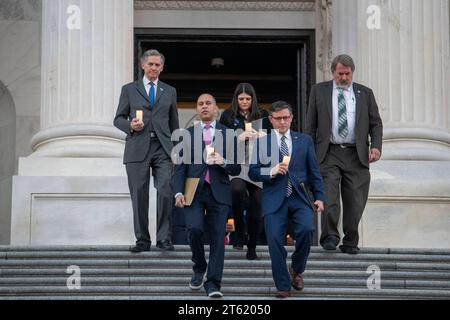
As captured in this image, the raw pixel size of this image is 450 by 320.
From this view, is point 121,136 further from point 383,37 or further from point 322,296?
point 322,296

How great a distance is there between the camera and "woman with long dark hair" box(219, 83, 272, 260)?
1778 cm

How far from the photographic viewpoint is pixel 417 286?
1739cm

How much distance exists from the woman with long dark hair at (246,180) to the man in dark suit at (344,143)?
2.18ft

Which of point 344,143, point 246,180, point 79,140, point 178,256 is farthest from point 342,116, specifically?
point 79,140

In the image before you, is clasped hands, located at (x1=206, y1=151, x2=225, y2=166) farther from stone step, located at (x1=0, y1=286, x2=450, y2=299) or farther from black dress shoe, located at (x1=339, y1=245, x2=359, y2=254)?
black dress shoe, located at (x1=339, y1=245, x2=359, y2=254)

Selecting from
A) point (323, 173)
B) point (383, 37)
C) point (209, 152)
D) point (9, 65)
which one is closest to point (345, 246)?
point (323, 173)

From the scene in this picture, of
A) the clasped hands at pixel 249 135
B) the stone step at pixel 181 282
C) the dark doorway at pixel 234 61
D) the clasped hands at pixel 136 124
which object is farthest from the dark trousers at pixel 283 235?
the dark doorway at pixel 234 61

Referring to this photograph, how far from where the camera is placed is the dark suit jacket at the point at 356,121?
60.6 feet

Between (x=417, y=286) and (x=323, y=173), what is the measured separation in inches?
74.1

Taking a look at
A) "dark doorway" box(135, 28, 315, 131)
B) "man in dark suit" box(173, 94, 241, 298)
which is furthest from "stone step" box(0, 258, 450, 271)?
"dark doorway" box(135, 28, 315, 131)

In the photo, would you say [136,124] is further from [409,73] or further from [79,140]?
[409,73]

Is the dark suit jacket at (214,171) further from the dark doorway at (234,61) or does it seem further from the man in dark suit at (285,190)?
the dark doorway at (234,61)

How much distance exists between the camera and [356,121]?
61.0ft

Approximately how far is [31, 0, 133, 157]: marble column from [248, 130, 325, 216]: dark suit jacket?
4.46m
